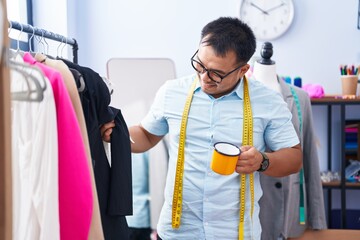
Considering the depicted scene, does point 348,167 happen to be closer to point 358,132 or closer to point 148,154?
point 358,132

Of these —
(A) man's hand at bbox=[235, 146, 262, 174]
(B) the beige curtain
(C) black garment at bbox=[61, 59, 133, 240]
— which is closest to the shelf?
(A) man's hand at bbox=[235, 146, 262, 174]

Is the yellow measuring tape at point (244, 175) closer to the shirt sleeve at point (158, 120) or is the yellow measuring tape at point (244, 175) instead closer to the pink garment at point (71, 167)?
the shirt sleeve at point (158, 120)

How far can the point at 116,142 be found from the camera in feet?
4.72

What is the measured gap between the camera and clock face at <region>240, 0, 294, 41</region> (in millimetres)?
3434

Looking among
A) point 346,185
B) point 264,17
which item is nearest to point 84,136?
point 346,185

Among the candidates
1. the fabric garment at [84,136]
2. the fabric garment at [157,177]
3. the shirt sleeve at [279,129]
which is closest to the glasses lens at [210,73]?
the shirt sleeve at [279,129]

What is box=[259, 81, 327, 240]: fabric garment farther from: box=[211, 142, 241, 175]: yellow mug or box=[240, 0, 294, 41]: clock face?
box=[240, 0, 294, 41]: clock face

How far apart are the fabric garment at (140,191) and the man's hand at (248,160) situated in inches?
59.6

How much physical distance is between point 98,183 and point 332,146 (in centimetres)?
251

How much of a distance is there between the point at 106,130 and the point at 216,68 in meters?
0.47

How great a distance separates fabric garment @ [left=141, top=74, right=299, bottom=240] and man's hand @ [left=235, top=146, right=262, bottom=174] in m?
0.12

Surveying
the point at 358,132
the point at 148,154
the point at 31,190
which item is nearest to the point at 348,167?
the point at 358,132

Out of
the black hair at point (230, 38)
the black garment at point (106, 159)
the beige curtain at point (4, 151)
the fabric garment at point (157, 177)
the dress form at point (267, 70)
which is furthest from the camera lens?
the fabric garment at point (157, 177)

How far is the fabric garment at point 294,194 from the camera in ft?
6.81
